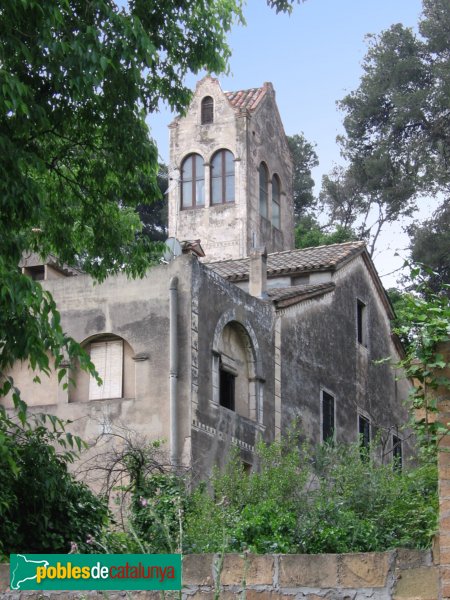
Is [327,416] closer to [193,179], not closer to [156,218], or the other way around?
[193,179]

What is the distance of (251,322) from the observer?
78.9 ft

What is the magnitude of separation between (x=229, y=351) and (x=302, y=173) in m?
29.8

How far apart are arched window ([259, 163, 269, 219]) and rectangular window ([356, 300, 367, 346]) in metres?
12.6

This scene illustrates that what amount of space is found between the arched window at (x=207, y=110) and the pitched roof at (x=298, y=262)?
1368 cm

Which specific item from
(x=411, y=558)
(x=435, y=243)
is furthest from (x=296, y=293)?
(x=411, y=558)

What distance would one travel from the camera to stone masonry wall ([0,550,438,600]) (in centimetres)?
750

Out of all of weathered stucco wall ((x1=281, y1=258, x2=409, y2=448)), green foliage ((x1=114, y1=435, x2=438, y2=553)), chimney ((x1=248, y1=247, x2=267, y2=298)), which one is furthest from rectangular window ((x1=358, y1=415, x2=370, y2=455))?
green foliage ((x1=114, y1=435, x2=438, y2=553))

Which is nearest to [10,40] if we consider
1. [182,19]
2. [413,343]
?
[182,19]

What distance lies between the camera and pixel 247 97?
143 feet

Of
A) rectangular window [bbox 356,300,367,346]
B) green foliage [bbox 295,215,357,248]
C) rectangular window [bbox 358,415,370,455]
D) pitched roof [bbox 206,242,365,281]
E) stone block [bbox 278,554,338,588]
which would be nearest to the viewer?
stone block [bbox 278,554,338,588]

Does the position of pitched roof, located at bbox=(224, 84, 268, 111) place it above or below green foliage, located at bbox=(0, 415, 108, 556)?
above

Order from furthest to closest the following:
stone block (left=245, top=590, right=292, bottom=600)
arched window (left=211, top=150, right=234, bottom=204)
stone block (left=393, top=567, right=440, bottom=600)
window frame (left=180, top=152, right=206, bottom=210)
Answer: window frame (left=180, top=152, right=206, bottom=210)
arched window (left=211, top=150, right=234, bottom=204)
stone block (left=245, top=590, right=292, bottom=600)
stone block (left=393, top=567, right=440, bottom=600)

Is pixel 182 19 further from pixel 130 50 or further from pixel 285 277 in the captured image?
pixel 285 277

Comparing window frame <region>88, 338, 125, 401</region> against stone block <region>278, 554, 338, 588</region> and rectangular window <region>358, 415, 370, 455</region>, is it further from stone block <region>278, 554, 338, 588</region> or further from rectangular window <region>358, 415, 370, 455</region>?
stone block <region>278, 554, 338, 588</region>
